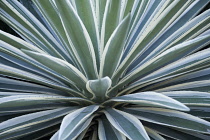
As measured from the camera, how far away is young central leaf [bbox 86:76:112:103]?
840mm

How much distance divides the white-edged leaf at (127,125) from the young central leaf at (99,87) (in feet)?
0.16

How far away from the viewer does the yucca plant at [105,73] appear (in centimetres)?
86

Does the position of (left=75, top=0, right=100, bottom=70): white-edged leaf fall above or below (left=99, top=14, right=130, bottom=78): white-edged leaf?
above

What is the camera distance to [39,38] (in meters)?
1.19

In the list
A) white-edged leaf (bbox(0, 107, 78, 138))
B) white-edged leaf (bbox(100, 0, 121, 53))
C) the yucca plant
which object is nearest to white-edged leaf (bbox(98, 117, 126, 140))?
the yucca plant

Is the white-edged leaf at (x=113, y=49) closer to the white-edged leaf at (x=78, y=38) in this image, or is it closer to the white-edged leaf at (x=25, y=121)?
the white-edged leaf at (x=78, y=38)

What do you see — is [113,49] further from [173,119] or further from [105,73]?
[173,119]

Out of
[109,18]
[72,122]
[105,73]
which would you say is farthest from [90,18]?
[72,122]

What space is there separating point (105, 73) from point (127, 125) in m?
0.20

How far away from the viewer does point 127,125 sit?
2.84 feet

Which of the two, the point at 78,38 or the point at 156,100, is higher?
the point at 78,38

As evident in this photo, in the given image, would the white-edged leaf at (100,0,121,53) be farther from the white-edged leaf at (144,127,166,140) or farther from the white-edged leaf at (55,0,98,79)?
the white-edged leaf at (144,127,166,140)

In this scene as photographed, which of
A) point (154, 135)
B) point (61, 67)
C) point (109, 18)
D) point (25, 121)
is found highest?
point (109, 18)

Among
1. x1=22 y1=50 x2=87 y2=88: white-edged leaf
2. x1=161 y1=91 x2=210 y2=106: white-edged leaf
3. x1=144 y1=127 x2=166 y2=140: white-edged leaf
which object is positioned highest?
x1=22 y1=50 x2=87 y2=88: white-edged leaf
